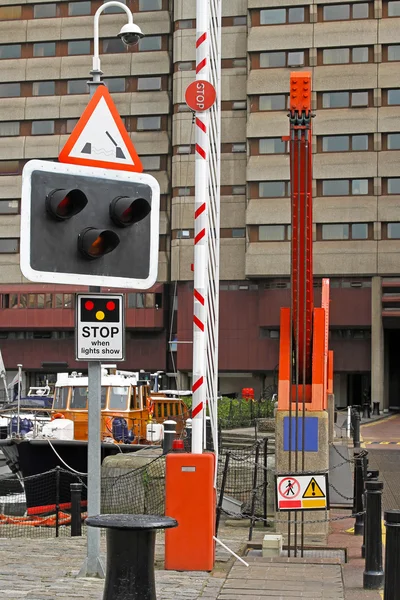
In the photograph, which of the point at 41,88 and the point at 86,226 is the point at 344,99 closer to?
the point at 41,88

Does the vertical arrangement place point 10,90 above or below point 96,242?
above

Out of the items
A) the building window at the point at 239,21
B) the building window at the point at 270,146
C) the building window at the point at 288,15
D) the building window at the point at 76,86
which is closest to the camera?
the building window at the point at 288,15

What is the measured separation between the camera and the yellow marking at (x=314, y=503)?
1204cm

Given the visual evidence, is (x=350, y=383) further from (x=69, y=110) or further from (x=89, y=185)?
(x=89, y=185)

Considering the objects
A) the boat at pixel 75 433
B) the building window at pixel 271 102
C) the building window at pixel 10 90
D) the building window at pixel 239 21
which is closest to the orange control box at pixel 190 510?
the boat at pixel 75 433

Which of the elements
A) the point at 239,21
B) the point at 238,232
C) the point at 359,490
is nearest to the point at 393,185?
the point at 238,232

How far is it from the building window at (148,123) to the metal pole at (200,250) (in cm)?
6462

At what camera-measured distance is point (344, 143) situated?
232 feet

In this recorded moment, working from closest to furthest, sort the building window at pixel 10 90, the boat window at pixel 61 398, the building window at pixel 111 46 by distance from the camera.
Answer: the boat window at pixel 61 398, the building window at pixel 111 46, the building window at pixel 10 90

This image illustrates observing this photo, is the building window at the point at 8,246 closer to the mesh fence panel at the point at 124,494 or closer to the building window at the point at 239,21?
the building window at the point at 239,21

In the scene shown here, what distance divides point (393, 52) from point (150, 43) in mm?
17036

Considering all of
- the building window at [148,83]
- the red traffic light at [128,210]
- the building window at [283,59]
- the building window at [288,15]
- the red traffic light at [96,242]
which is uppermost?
the building window at [288,15]

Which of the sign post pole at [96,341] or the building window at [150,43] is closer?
the sign post pole at [96,341]

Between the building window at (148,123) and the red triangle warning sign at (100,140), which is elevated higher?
the building window at (148,123)
